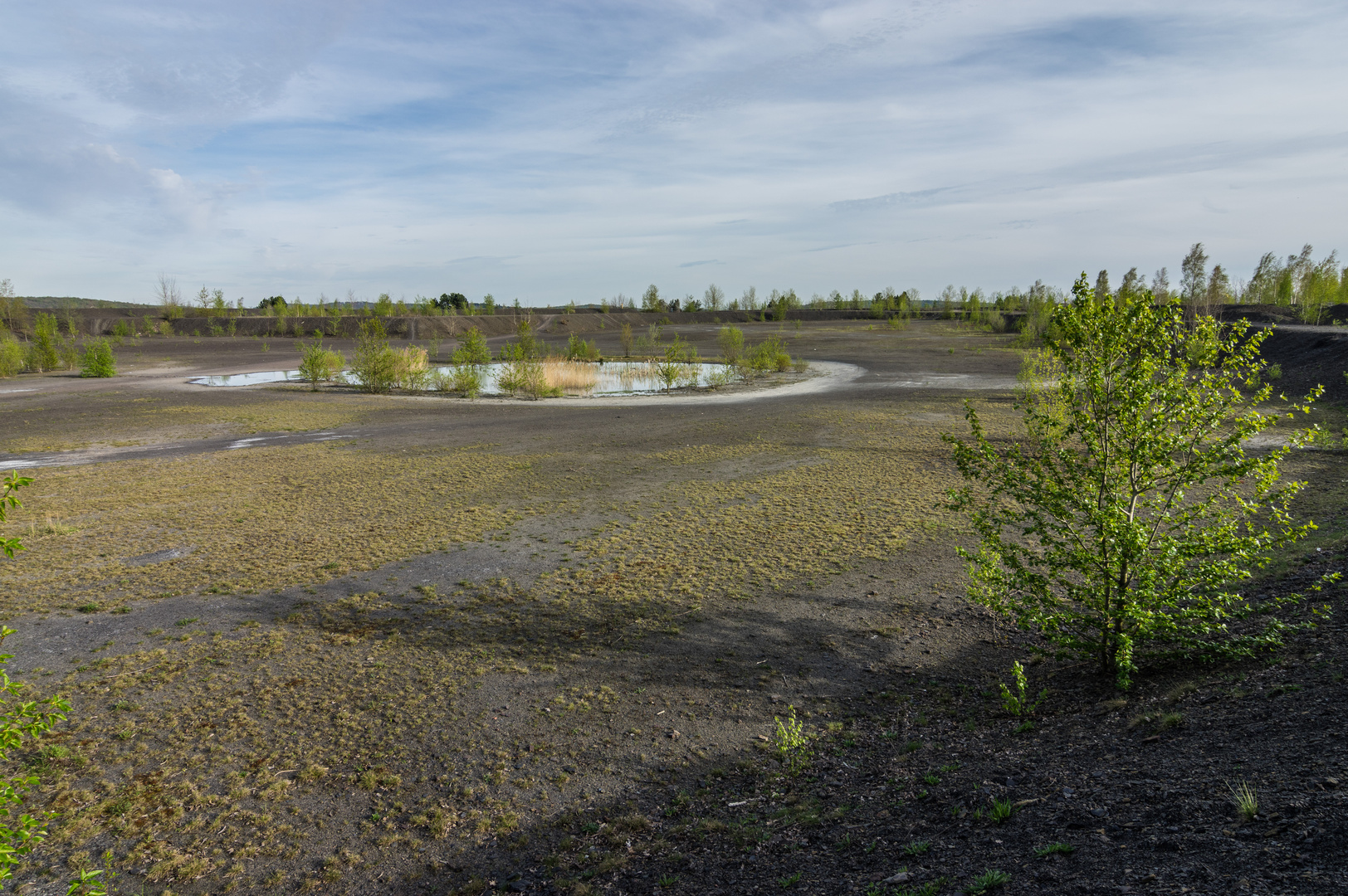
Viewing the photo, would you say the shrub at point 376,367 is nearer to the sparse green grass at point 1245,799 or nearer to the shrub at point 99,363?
the shrub at point 99,363

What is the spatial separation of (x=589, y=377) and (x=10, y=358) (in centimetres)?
3297

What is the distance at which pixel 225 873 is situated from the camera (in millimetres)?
4559

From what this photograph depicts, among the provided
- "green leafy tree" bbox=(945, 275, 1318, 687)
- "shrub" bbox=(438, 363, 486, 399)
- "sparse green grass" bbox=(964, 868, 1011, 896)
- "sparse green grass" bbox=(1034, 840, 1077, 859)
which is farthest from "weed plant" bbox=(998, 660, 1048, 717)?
"shrub" bbox=(438, 363, 486, 399)

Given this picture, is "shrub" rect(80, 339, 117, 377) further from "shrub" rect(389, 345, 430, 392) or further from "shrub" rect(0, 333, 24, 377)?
"shrub" rect(389, 345, 430, 392)

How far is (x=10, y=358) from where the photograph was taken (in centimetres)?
4009

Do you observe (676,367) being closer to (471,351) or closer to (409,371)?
(471,351)

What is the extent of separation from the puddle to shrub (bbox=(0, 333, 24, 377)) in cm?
1074

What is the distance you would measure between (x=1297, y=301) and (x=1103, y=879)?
245 feet

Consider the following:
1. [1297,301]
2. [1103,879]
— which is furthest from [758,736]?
[1297,301]

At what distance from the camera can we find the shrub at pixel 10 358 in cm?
3962

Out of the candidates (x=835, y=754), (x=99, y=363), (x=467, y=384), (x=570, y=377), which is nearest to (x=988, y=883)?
(x=835, y=754)

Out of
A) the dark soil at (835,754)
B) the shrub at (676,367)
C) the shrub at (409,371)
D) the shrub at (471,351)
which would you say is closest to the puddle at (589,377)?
the shrub at (676,367)

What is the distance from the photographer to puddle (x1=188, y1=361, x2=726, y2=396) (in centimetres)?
3406

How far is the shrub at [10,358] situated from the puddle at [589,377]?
35.2 feet
